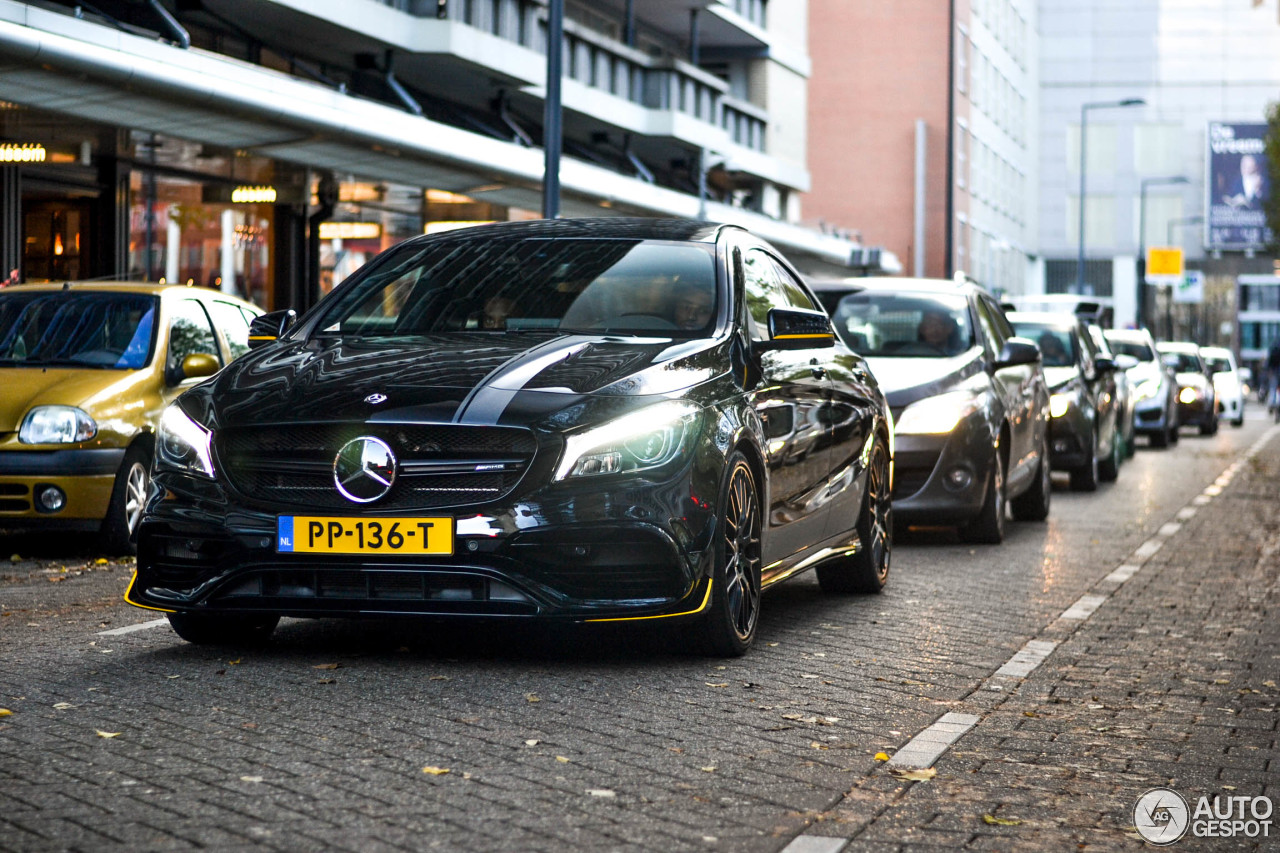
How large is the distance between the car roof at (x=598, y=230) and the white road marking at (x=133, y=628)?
6.06 ft

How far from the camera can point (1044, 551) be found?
1230 cm

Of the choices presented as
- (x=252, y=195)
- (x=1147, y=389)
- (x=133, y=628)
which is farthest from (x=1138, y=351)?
(x=133, y=628)

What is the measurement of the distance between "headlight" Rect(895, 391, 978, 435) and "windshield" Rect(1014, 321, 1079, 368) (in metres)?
6.29

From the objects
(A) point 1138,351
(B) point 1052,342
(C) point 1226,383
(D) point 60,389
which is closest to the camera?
(D) point 60,389

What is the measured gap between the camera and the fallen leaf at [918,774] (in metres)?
5.33

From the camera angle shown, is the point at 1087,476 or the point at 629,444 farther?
the point at 1087,476

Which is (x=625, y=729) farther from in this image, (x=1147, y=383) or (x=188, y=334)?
(x=1147, y=383)

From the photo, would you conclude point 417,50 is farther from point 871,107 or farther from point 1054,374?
point 871,107

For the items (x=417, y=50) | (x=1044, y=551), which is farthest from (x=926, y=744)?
(x=417, y=50)

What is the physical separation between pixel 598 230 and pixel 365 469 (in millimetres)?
1986

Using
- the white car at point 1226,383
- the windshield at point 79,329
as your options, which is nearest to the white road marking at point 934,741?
the windshield at point 79,329

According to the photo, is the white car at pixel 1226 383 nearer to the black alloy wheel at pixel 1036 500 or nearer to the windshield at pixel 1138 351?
the windshield at pixel 1138 351

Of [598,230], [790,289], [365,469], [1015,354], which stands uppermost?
[598,230]

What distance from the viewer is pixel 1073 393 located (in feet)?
58.9
